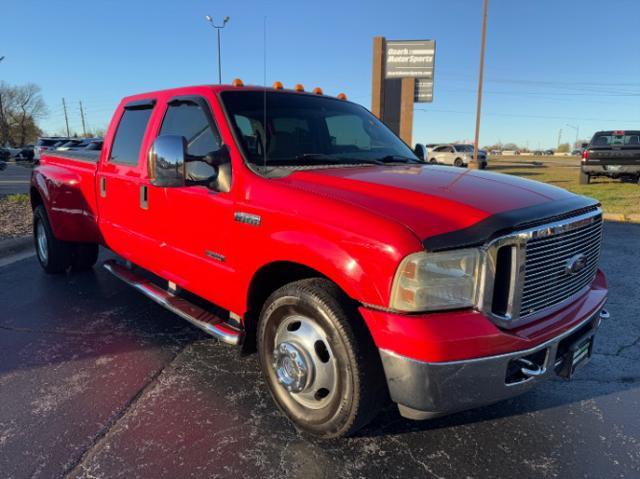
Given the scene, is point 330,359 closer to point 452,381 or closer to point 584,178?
point 452,381

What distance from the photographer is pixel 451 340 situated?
1912 mm

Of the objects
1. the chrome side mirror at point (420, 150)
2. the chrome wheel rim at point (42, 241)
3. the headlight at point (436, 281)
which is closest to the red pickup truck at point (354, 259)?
the headlight at point (436, 281)

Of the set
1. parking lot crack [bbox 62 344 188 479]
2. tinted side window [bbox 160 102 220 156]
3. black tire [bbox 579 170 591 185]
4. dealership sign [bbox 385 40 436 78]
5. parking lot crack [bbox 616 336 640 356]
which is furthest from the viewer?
dealership sign [bbox 385 40 436 78]

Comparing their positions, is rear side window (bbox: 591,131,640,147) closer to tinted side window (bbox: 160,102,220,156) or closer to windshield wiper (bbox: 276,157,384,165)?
windshield wiper (bbox: 276,157,384,165)

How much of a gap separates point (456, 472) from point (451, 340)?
77 cm

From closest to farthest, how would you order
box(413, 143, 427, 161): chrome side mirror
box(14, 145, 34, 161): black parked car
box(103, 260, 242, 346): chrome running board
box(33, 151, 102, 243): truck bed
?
box(103, 260, 242, 346): chrome running board, box(413, 143, 427, 161): chrome side mirror, box(33, 151, 102, 243): truck bed, box(14, 145, 34, 161): black parked car

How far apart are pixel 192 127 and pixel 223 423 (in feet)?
6.48

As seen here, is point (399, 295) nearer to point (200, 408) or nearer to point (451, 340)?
point (451, 340)

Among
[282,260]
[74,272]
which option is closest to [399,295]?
[282,260]

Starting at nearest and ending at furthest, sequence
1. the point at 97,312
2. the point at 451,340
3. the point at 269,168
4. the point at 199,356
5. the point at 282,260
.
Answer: the point at 451,340 → the point at 282,260 → the point at 269,168 → the point at 199,356 → the point at 97,312

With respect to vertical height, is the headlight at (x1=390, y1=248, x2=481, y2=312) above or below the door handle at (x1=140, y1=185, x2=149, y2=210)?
below

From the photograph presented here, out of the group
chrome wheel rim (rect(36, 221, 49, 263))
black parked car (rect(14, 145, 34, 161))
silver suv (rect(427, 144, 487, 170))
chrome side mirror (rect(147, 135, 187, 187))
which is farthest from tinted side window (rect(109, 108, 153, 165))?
black parked car (rect(14, 145, 34, 161))

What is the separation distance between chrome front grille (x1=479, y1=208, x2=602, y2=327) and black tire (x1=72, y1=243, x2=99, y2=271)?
15.9ft

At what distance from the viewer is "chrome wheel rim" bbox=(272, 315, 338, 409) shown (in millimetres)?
2324
